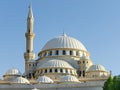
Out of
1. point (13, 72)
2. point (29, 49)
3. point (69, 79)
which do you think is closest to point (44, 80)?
point (69, 79)

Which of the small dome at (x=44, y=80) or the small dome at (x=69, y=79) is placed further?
the small dome at (x=69, y=79)

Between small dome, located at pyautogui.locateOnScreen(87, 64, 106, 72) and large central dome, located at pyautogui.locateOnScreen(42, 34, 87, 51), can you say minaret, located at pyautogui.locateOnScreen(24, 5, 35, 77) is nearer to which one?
large central dome, located at pyautogui.locateOnScreen(42, 34, 87, 51)

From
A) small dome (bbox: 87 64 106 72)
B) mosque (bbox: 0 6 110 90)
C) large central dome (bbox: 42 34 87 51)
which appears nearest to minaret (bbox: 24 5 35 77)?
mosque (bbox: 0 6 110 90)

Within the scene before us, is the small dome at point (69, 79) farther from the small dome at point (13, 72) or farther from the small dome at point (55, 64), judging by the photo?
the small dome at point (13, 72)

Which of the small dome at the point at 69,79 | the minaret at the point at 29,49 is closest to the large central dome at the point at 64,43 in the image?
the minaret at the point at 29,49

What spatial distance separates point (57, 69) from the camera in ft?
213

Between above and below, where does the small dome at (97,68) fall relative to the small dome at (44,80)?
above

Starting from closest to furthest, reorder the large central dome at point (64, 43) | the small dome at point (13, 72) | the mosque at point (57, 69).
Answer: the mosque at point (57, 69), the small dome at point (13, 72), the large central dome at point (64, 43)

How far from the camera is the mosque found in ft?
189

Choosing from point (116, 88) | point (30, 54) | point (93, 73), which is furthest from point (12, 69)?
point (116, 88)

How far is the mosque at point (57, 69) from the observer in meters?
57.5

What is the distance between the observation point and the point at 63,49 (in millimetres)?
69625

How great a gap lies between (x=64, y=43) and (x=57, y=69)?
22.8 feet

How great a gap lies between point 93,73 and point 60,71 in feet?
16.0
